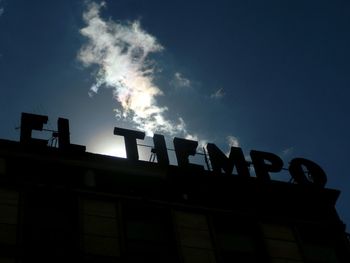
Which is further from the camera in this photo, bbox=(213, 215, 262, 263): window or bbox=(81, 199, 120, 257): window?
bbox=(213, 215, 262, 263): window

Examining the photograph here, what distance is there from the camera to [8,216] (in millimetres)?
21547

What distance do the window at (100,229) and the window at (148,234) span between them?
23.1 inches

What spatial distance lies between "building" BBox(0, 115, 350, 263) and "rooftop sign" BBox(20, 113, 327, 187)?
0.41m

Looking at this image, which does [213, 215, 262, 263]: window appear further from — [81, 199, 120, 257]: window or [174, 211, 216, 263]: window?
[81, 199, 120, 257]: window

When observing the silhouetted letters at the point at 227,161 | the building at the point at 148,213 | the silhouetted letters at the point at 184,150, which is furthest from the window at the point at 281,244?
the silhouetted letters at the point at 184,150

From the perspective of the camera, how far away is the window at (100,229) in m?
21.8

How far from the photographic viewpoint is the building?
21828 millimetres

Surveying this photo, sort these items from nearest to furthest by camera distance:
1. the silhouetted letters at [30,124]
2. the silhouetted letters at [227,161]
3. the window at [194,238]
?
the window at [194,238]
the silhouetted letters at [30,124]
the silhouetted letters at [227,161]

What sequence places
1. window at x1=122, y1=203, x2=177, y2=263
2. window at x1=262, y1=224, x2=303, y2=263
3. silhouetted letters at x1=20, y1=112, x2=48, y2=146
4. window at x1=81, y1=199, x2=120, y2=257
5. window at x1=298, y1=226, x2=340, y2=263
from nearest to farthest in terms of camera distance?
window at x1=81, y1=199, x2=120, y2=257
window at x1=122, y1=203, x2=177, y2=263
window at x1=262, y1=224, x2=303, y2=263
silhouetted letters at x1=20, y1=112, x2=48, y2=146
window at x1=298, y1=226, x2=340, y2=263

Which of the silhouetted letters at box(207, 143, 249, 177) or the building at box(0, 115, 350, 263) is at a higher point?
the silhouetted letters at box(207, 143, 249, 177)

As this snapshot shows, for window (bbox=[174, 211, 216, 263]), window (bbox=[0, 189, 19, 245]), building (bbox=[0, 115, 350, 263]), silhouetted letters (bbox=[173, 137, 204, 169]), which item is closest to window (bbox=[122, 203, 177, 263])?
building (bbox=[0, 115, 350, 263])

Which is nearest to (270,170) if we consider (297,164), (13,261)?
(297,164)

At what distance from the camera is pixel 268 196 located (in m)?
28.1

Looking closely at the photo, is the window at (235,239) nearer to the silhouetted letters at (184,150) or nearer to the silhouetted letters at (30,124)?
the silhouetted letters at (184,150)
